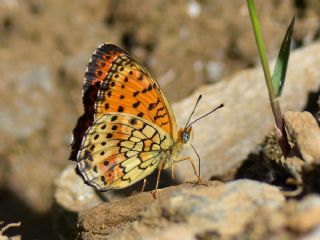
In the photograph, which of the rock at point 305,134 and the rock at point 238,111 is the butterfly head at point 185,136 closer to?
the rock at point 238,111

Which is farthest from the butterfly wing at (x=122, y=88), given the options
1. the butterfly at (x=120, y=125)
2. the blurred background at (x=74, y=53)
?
the blurred background at (x=74, y=53)

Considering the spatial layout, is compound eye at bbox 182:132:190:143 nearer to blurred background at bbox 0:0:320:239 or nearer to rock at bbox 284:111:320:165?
rock at bbox 284:111:320:165

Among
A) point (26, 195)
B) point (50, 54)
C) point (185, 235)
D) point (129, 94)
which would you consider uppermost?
point (50, 54)

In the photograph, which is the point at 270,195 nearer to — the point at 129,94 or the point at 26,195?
the point at 129,94

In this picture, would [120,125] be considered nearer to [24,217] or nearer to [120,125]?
[120,125]

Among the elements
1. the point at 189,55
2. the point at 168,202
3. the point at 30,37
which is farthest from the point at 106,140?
the point at 30,37
